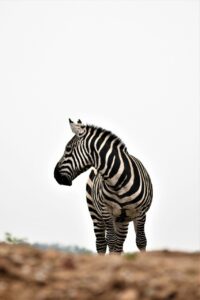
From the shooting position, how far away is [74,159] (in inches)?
768

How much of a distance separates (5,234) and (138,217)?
22.2ft

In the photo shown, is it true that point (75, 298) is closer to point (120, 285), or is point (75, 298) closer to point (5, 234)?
point (120, 285)

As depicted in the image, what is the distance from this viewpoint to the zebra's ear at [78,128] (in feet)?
63.4

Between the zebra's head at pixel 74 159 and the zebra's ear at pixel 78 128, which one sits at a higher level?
the zebra's ear at pixel 78 128

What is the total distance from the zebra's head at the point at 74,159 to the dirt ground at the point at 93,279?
9507mm

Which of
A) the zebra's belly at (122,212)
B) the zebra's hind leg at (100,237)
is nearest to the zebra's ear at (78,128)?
the zebra's belly at (122,212)

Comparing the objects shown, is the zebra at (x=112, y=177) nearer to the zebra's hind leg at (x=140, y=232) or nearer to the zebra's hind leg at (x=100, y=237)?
the zebra's hind leg at (x=140, y=232)

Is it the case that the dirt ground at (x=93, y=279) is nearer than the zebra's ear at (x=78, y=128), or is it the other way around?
the dirt ground at (x=93, y=279)

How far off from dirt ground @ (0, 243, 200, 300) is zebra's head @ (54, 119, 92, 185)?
31.2 ft

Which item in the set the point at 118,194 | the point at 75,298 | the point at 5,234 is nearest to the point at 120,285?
the point at 75,298

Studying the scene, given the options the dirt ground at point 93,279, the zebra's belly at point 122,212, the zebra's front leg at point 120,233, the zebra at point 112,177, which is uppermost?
the zebra at point 112,177

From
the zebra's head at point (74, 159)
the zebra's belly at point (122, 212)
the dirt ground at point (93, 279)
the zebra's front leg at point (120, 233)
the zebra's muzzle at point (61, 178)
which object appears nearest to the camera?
the dirt ground at point (93, 279)

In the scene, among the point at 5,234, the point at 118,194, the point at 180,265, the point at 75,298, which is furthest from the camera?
the point at 118,194

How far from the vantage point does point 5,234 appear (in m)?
13.1
